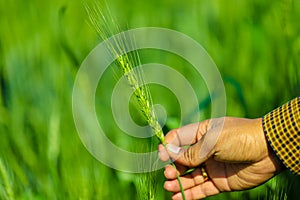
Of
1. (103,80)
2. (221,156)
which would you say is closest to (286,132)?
(221,156)

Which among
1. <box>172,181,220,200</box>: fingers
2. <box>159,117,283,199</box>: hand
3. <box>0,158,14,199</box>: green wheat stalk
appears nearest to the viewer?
<box>0,158,14,199</box>: green wheat stalk

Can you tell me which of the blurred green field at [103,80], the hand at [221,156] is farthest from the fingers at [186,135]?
the blurred green field at [103,80]

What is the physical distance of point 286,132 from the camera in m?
1.65

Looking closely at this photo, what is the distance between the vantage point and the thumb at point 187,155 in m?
1.65

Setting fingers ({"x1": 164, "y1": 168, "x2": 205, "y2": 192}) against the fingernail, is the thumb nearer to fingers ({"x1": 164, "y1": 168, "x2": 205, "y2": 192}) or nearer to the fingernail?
the fingernail

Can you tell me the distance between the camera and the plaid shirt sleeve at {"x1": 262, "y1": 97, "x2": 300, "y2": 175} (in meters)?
1.64

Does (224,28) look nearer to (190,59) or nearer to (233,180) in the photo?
(190,59)

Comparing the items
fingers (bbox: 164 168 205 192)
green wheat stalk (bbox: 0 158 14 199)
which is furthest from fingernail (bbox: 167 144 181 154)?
green wheat stalk (bbox: 0 158 14 199)

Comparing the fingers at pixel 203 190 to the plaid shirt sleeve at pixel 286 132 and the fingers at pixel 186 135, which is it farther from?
the plaid shirt sleeve at pixel 286 132

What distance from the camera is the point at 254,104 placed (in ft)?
7.39

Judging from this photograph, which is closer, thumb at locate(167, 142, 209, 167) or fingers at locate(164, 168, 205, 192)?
thumb at locate(167, 142, 209, 167)

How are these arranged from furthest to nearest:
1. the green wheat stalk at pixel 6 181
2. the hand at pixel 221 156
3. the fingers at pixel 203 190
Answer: the fingers at pixel 203 190, the hand at pixel 221 156, the green wheat stalk at pixel 6 181

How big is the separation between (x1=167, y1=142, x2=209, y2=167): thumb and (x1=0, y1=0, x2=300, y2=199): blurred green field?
19 centimetres

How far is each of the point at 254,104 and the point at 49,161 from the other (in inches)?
27.0
